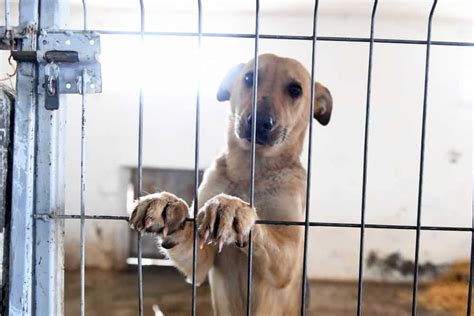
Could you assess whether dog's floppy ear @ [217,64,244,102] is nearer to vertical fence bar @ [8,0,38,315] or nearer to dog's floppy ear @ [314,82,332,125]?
dog's floppy ear @ [314,82,332,125]


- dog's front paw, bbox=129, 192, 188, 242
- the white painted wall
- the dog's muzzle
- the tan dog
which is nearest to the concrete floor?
the white painted wall

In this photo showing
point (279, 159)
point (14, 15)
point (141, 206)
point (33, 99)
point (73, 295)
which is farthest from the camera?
point (14, 15)

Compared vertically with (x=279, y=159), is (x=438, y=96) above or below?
above

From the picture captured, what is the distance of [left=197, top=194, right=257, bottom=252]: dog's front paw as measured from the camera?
138 centimetres

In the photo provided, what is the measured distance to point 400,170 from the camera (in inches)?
245

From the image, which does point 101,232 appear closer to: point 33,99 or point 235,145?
point 235,145

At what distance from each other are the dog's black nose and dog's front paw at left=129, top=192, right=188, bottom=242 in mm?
633

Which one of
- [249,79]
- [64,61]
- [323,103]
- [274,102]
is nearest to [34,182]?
[64,61]

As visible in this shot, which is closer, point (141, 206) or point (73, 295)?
point (141, 206)

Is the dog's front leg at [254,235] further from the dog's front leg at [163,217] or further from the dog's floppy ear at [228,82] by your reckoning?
the dog's floppy ear at [228,82]

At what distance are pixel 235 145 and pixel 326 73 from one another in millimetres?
4038

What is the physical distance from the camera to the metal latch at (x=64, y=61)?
1.28 metres

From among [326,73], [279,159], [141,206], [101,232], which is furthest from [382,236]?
[141,206]

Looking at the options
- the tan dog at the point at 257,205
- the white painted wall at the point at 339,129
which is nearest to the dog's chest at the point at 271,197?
the tan dog at the point at 257,205
